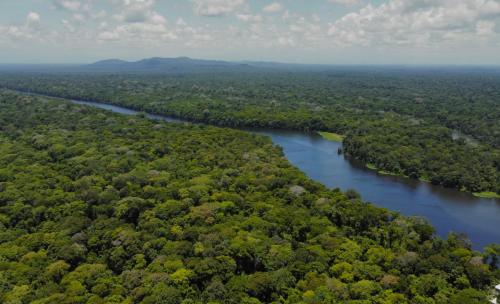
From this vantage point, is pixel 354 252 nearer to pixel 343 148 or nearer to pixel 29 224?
pixel 29 224

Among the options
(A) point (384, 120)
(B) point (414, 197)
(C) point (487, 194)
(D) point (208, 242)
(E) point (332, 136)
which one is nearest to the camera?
(D) point (208, 242)

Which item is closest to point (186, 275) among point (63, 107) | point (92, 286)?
point (92, 286)

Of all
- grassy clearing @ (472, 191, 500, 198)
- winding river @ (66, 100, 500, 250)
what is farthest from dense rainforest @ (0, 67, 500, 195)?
winding river @ (66, 100, 500, 250)

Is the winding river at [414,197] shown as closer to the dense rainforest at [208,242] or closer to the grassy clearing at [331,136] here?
the dense rainforest at [208,242]

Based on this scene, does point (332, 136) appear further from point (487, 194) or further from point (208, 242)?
point (208, 242)

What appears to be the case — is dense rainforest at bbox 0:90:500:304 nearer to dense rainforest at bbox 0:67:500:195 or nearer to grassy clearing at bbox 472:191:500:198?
grassy clearing at bbox 472:191:500:198

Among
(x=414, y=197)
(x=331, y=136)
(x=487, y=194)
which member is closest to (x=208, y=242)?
(x=414, y=197)

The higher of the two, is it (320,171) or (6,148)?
(6,148)
